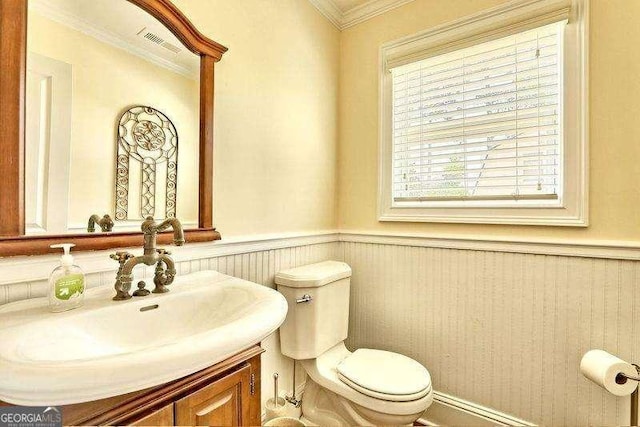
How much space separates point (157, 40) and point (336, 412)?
5.77 feet

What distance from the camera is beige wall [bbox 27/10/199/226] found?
0.86m

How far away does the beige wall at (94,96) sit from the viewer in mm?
862

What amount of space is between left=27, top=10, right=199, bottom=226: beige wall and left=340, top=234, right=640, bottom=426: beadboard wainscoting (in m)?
1.34

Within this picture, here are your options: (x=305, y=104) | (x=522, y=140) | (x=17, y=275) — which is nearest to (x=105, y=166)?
(x=17, y=275)

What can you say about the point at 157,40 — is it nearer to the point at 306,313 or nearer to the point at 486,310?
the point at 306,313

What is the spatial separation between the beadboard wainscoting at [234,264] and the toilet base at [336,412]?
0.40ft

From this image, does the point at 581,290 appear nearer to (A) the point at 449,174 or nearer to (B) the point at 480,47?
(A) the point at 449,174

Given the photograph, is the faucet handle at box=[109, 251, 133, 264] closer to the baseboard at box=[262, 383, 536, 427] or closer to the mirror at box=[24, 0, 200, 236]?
the mirror at box=[24, 0, 200, 236]

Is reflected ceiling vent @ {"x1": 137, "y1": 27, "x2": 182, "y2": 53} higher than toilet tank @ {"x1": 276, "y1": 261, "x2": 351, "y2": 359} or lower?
higher

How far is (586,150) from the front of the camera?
129 cm

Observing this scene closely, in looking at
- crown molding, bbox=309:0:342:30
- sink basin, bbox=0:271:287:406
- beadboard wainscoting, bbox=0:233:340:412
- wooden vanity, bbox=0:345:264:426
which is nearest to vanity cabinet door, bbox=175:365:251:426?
wooden vanity, bbox=0:345:264:426

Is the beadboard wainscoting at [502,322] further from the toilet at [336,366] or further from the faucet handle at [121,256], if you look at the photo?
the faucet handle at [121,256]

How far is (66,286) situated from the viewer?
29.6 inches

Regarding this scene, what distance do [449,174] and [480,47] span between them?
2.12 feet
